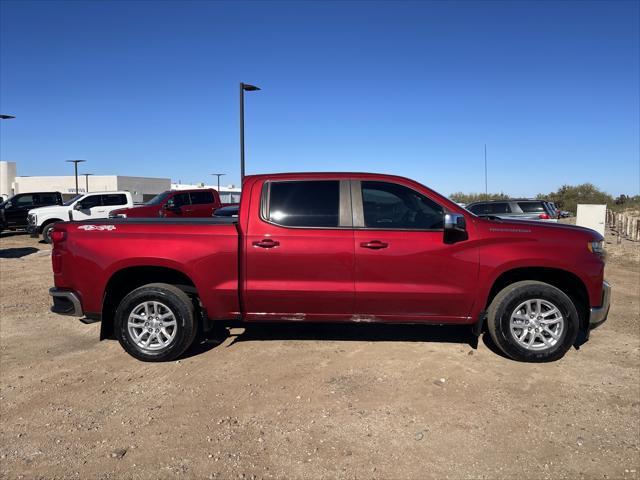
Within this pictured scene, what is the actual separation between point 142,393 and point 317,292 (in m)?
1.81

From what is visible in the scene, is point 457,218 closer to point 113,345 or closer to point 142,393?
point 142,393

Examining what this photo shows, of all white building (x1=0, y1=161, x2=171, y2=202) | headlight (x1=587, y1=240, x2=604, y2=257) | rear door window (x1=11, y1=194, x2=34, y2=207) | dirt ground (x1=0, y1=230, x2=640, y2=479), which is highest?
white building (x1=0, y1=161, x2=171, y2=202)

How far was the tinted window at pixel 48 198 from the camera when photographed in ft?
68.4

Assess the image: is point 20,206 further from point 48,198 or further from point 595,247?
point 595,247

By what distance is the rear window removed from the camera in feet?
53.8

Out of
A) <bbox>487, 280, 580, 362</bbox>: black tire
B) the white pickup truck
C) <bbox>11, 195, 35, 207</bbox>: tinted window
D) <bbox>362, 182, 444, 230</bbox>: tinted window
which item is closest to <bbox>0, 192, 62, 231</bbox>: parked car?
<bbox>11, 195, 35, 207</bbox>: tinted window

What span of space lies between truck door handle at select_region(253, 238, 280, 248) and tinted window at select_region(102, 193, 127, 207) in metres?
14.7

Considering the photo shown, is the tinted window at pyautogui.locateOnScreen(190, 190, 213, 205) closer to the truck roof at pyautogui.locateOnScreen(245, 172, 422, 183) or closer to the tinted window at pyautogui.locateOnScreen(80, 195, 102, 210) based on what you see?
the tinted window at pyautogui.locateOnScreen(80, 195, 102, 210)

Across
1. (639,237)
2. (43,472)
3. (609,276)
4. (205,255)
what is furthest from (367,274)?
(639,237)

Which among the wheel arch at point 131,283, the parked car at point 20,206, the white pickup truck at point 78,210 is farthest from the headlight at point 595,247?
the parked car at point 20,206

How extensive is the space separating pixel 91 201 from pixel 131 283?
13.8 m

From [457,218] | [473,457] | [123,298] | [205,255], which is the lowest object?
[473,457]

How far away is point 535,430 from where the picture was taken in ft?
11.7

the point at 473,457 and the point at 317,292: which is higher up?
the point at 317,292
